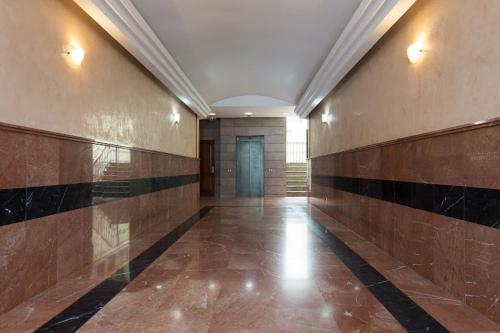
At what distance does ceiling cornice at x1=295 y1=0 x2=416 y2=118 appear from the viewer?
11.3 ft

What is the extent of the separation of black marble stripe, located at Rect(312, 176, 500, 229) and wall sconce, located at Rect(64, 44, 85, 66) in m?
3.85

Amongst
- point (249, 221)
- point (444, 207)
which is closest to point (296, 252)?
point (444, 207)

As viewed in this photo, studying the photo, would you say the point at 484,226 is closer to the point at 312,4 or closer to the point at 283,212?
the point at 312,4

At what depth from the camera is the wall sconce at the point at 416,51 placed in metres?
3.26

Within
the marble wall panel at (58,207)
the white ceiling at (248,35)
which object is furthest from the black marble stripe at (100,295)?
the white ceiling at (248,35)

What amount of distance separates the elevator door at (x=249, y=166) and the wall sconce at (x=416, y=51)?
934cm

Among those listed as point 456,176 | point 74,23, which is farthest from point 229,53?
point 456,176

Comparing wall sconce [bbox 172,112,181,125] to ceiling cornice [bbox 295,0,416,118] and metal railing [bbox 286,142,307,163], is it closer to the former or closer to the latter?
ceiling cornice [bbox 295,0,416,118]

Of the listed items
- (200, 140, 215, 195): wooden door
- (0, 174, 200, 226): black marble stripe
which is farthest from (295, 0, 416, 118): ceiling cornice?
(200, 140, 215, 195): wooden door

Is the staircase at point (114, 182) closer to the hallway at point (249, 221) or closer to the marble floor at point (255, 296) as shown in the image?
the hallway at point (249, 221)

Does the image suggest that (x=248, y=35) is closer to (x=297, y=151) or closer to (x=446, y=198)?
(x=446, y=198)

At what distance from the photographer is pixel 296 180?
44.8ft

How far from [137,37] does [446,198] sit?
4.13 metres

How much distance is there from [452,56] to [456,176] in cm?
104
